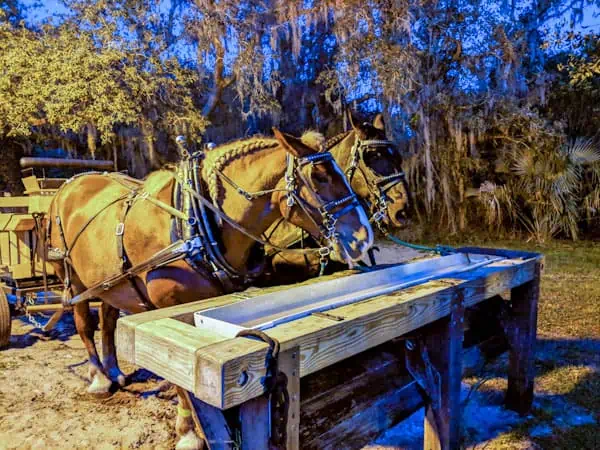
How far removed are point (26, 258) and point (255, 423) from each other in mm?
4444

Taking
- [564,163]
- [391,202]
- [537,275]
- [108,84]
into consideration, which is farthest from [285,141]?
[564,163]

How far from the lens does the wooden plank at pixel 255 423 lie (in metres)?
1.20

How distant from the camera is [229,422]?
4.16 feet

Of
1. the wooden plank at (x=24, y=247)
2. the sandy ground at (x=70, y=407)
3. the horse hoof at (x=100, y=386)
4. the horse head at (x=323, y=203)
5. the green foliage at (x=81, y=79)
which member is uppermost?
the green foliage at (x=81, y=79)

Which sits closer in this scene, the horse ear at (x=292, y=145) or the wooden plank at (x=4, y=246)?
the horse ear at (x=292, y=145)

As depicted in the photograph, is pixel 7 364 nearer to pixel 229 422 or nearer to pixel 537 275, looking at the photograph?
pixel 229 422

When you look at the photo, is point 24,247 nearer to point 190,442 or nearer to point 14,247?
point 14,247

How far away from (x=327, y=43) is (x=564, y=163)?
724 cm

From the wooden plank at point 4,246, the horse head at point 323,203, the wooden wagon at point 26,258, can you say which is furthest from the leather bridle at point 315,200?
the wooden plank at point 4,246

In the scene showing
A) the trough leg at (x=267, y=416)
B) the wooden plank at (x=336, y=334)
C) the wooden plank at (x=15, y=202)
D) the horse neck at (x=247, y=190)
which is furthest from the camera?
the wooden plank at (x=15, y=202)

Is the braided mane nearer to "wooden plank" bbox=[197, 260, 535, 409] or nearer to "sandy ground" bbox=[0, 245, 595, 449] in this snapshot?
"wooden plank" bbox=[197, 260, 535, 409]

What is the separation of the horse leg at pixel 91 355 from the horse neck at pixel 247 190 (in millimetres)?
1848

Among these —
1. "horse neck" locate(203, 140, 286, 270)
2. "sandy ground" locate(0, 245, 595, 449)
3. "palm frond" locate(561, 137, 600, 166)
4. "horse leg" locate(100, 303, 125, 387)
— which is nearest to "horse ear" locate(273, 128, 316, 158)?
"horse neck" locate(203, 140, 286, 270)

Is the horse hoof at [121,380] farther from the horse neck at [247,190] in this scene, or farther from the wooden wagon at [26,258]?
the horse neck at [247,190]
